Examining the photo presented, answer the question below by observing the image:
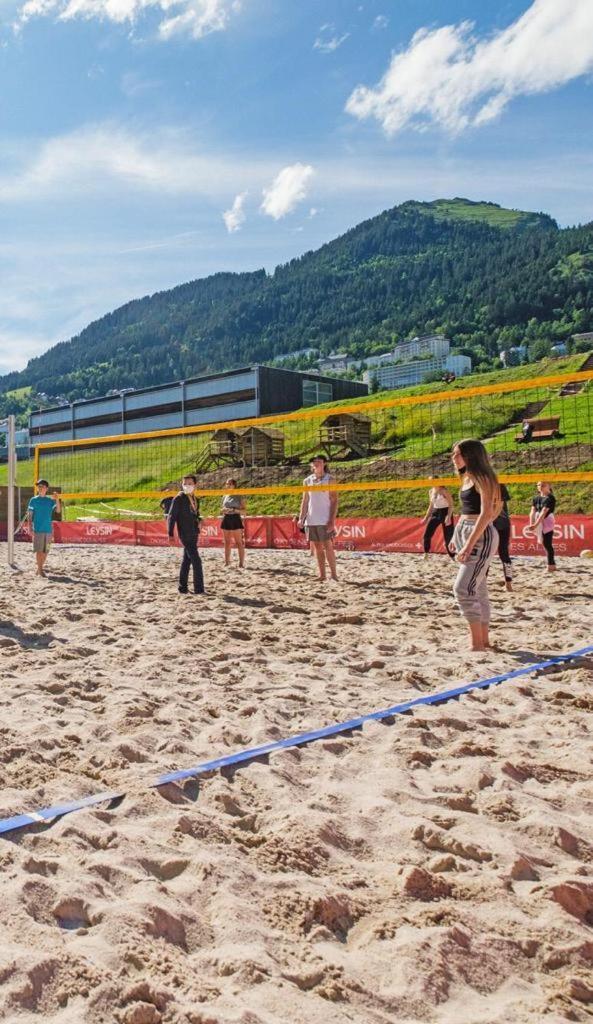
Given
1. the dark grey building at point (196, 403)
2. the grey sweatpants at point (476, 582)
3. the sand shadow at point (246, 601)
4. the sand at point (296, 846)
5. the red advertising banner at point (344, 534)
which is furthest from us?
the dark grey building at point (196, 403)

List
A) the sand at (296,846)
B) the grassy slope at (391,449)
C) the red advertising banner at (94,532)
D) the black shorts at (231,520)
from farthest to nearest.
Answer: the grassy slope at (391,449), the red advertising banner at (94,532), the black shorts at (231,520), the sand at (296,846)

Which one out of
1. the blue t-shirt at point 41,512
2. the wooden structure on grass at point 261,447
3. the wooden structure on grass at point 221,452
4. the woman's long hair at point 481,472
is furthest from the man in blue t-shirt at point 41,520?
the wooden structure on grass at point 221,452

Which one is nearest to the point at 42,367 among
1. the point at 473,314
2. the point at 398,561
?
the point at 473,314

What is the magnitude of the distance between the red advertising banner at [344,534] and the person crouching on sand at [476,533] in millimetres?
6674

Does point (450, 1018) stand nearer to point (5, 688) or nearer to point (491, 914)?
point (491, 914)

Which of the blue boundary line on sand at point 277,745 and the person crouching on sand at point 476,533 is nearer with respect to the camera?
the blue boundary line on sand at point 277,745

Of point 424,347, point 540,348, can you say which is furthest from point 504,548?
point 424,347

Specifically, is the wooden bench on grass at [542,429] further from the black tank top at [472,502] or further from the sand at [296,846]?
the sand at [296,846]

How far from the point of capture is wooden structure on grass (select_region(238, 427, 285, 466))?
1179 inches

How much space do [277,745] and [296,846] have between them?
0.80 m

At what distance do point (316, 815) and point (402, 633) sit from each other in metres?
3.16

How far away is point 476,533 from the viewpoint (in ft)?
14.8

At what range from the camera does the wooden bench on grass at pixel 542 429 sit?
84.1 ft

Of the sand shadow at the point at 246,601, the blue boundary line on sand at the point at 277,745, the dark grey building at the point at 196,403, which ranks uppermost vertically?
the dark grey building at the point at 196,403
